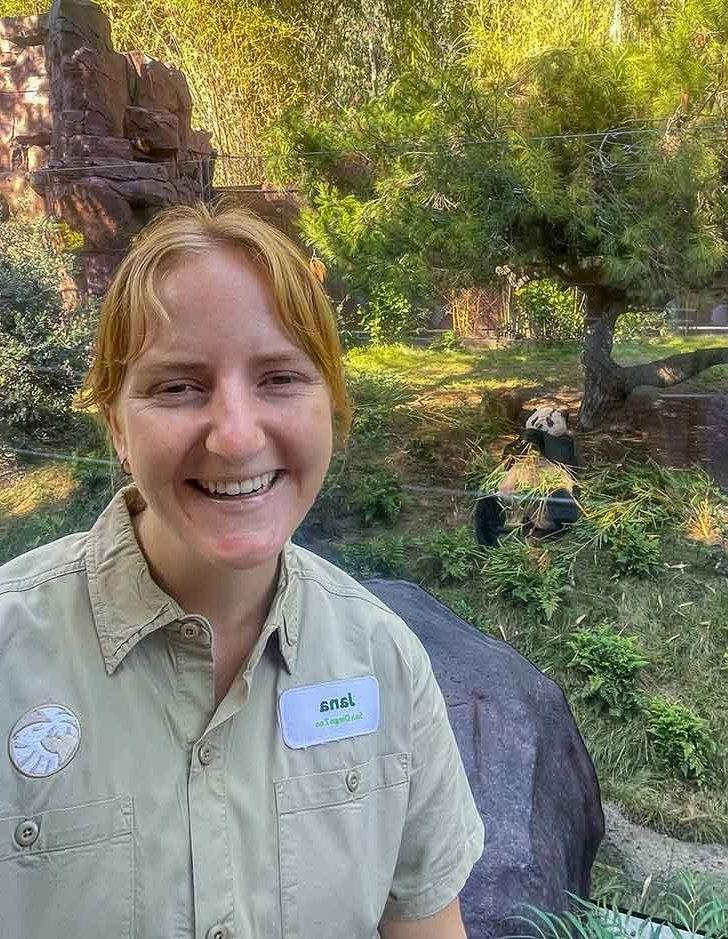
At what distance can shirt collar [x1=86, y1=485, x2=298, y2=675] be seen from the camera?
0.57m

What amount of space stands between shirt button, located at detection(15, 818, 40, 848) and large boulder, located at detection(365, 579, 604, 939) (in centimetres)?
101

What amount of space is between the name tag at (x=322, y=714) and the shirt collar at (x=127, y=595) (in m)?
0.03

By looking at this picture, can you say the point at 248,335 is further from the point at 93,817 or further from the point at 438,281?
the point at 438,281

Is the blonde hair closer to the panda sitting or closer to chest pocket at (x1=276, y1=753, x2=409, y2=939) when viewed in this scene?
chest pocket at (x1=276, y1=753, x2=409, y2=939)

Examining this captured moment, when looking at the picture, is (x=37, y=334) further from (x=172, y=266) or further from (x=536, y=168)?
(x=172, y=266)

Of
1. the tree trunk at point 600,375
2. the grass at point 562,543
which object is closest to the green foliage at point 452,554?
the grass at point 562,543

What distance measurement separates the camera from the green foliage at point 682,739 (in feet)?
6.59

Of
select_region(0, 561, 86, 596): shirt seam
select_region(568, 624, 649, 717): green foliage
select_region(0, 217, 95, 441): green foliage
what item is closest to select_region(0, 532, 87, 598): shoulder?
select_region(0, 561, 86, 596): shirt seam

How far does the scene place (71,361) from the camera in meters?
2.52

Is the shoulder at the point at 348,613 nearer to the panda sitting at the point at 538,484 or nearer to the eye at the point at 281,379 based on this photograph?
the eye at the point at 281,379

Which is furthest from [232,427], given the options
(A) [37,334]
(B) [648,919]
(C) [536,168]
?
(A) [37,334]

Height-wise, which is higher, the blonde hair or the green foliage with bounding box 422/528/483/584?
the blonde hair

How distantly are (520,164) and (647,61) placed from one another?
36cm

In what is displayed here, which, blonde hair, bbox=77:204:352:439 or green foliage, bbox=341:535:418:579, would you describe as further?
green foliage, bbox=341:535:418:579
